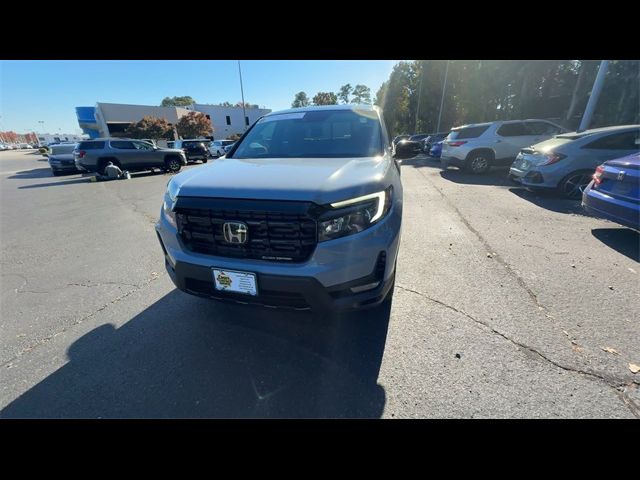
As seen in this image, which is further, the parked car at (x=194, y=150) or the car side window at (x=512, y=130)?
the parked car at (x=194, y=150)

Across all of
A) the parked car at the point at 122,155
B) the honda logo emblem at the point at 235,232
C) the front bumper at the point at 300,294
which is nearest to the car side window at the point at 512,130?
the front bumper at the point at 300,294

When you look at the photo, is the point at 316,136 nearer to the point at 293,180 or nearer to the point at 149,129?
the point at 293,180

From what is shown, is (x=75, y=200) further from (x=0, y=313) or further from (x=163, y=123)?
(x=163, y=123)

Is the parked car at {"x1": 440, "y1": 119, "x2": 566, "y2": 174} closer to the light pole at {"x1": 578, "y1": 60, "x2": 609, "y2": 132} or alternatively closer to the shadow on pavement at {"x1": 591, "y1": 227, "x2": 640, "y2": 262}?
the light pole at {"x1": 578, "y1": 60, "x2": 609, "y2": 132}

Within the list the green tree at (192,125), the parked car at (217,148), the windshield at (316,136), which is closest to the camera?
the windshield at (316,136)

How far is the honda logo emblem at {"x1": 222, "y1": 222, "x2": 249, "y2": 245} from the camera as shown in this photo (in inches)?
74.1

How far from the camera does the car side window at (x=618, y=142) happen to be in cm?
606

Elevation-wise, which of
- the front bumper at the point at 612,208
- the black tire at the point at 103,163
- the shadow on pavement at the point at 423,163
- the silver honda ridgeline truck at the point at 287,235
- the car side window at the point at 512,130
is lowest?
the shadow on pavement at the point at 423,163

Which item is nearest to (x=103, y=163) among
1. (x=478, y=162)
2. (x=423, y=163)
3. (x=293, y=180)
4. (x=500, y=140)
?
(x=293, y=180)

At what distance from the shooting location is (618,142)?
614cm

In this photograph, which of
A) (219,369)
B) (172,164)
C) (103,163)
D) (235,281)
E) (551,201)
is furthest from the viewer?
(172,164)

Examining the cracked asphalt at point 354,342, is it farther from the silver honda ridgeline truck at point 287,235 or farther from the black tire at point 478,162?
the black tire at point 478,162

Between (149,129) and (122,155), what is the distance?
105 feet

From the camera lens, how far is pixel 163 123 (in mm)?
40344
